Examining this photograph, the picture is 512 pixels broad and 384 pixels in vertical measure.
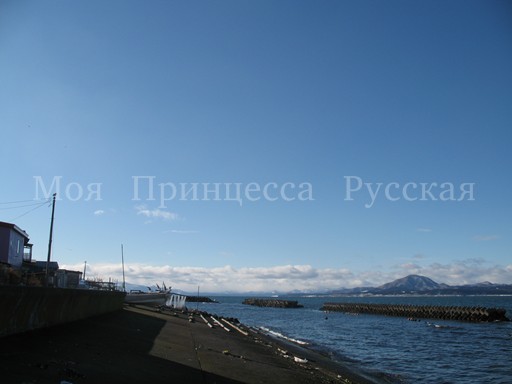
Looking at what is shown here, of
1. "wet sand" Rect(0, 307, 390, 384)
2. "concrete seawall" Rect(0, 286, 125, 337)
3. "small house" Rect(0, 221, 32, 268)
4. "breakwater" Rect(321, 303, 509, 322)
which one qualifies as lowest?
"breakwater" Rect(321, 303, 509, 322)

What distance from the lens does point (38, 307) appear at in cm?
1257

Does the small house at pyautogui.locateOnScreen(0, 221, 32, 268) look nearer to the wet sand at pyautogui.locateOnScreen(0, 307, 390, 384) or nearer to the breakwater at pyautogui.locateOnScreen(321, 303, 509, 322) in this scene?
the wet sand at pyautogui.locateOnScreen(0, 307, 390, 384)

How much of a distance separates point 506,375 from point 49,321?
19.8m

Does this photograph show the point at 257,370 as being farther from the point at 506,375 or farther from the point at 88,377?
the point at 506,375

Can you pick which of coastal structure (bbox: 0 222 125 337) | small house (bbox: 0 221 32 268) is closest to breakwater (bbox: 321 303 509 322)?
coastal structure (bbox: 0 222 125 337)

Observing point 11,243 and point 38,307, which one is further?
point 11,243

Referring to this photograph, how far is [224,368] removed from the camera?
14102 millimetres

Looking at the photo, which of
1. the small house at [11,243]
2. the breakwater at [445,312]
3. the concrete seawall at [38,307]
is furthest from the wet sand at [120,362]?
the breakwater at [445,312]

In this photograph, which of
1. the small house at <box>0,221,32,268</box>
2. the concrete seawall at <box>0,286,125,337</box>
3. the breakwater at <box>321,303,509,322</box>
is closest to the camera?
the concrete seawall at <box>0,286,125,337</box>

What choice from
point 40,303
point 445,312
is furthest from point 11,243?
point 445,312

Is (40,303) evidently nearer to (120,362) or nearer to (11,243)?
(120,362)

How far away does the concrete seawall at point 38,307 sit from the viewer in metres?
10.4

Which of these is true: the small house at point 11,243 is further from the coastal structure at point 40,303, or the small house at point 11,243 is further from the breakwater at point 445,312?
the breakwater at point 445,312

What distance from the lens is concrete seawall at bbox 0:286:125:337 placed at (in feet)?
34.1
